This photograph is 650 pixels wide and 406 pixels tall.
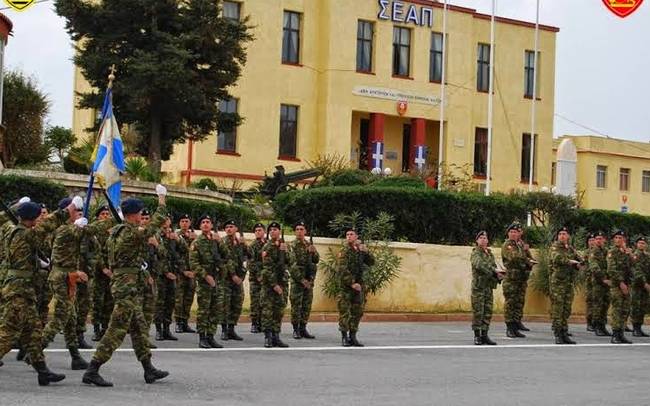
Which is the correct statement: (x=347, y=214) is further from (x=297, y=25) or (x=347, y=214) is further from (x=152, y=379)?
(x=297, y=25)

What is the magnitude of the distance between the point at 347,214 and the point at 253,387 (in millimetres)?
13956

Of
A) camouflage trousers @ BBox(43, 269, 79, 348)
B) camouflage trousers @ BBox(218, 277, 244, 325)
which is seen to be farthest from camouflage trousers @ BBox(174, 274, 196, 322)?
camouflage trousers @ BBox(43, 269, 79, 348)

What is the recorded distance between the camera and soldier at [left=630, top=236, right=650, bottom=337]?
2173 cm

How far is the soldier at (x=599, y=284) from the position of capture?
22.0m

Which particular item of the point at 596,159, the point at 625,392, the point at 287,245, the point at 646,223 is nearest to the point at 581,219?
the point at 646,223

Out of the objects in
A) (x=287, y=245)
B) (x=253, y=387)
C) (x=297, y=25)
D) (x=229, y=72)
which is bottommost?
(x=253, y=387)

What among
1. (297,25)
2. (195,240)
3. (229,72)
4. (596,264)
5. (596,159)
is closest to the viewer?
(195,240)

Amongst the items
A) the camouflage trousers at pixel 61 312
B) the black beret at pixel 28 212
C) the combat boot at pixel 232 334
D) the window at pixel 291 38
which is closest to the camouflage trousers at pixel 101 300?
the combat boot at pixel 232 334

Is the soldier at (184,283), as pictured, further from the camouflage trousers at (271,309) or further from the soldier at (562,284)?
the soldier at (562,284)

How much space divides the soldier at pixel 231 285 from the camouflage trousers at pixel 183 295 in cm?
69

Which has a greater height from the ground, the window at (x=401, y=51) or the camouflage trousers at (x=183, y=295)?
the window at (x=401, y=51)

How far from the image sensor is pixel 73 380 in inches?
500

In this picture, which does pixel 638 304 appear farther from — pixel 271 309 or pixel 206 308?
pixel 206 308

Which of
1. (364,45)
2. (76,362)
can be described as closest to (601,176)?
(364,45)
